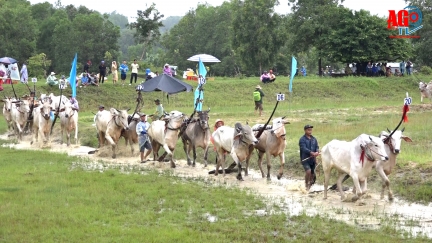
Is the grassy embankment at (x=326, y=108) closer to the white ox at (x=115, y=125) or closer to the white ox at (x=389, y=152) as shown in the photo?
the white ox at (x=389, y=152)

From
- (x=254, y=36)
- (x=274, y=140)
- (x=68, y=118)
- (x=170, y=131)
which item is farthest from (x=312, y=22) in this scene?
(x=274, y=140)

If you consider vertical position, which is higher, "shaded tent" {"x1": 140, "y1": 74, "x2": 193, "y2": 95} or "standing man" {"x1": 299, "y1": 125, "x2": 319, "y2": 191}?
"shaded tent" {"x1": 140, "y1": 74, "x2": 193, "y2": 95}

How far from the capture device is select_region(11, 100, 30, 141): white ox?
1197 inches

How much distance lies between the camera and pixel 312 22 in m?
59.7

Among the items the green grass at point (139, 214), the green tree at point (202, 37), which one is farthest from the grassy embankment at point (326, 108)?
the green tree at point (202, 37)

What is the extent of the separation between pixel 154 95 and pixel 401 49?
22.7 meters

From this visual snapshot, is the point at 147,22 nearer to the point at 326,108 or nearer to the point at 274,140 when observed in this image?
the point at 326,108

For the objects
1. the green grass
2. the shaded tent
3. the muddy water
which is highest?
the shaded tent

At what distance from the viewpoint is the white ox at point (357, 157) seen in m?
15.0

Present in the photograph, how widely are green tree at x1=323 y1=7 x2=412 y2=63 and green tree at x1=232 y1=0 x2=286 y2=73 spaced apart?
8578 millimetres

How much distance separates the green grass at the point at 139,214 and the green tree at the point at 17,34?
49.1 m

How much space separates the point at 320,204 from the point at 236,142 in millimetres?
4291

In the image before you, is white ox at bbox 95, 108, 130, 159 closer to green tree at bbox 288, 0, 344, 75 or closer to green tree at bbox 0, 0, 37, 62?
green tree at bbox 288, 0, 344, 75

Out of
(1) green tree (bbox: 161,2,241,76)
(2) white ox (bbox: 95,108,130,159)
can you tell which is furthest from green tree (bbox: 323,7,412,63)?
(2) white ox (bbox: 95,108,130,159)
